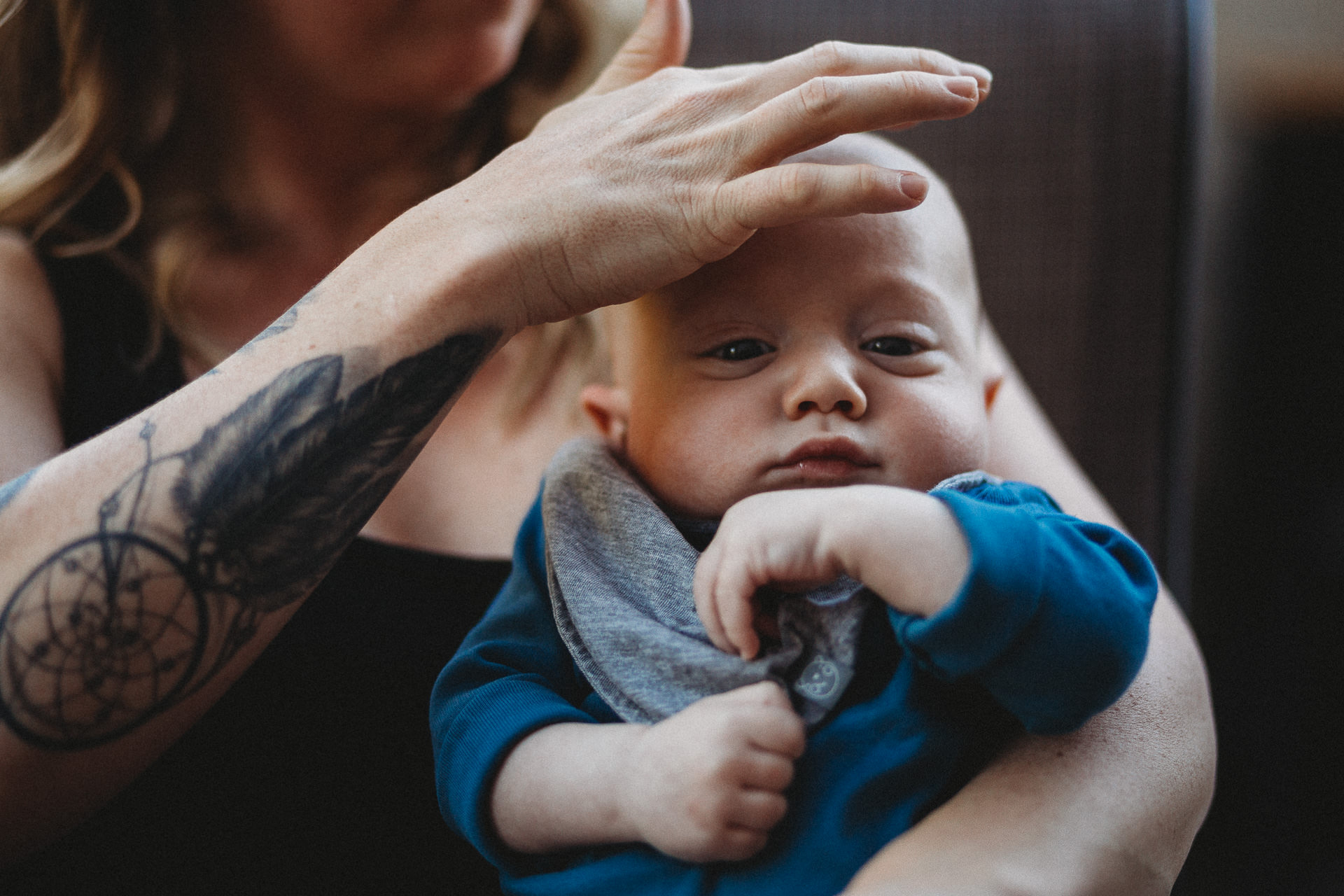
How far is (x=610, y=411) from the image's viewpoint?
96cm

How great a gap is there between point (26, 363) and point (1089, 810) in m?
1.06

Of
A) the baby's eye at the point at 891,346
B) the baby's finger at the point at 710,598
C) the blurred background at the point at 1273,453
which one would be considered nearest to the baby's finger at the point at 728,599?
the baby's finger at the point at 710,598

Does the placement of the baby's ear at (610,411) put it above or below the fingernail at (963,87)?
below

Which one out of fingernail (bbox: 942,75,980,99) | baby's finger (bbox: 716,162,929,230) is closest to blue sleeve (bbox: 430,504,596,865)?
baby's finger (bbox: 716,162,929,230)

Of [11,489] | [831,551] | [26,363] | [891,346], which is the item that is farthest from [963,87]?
[26,363]

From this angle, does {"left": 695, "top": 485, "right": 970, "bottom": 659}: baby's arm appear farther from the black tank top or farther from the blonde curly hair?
the blonde curly hair

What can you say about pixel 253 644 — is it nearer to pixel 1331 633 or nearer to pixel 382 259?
pixel 382 259

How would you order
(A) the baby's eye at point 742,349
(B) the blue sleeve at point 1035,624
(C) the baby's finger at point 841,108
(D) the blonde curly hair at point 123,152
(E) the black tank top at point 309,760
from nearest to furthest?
(B) the blue sleeve at point 1035,624
(C) the baby's finger at point 841,108
(A) the baby's eye at point 742,349
(E) the black tank top at point 309,760
(D) the blonde curly hair at point 123,152

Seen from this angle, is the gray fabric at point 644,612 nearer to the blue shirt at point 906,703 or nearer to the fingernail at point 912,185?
the blue shirt at point 906,703

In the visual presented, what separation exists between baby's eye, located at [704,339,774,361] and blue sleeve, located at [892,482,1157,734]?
0.67 feet

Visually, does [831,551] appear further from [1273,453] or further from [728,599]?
[1273,453]

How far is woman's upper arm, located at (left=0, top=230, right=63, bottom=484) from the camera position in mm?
916

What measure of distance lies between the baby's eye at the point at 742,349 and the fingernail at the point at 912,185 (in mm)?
161

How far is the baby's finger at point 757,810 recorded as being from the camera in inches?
24.6
